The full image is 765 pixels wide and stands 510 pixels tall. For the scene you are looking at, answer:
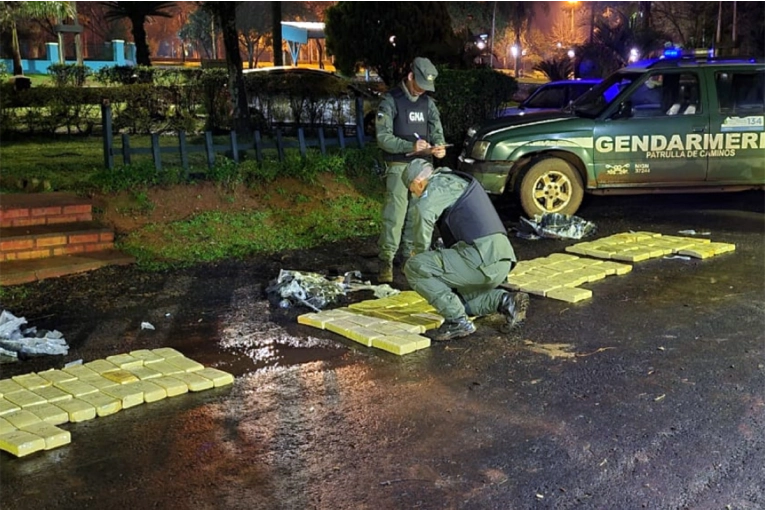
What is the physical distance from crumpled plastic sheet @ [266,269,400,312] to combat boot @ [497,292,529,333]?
1.31 m

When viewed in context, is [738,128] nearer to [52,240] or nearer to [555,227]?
[555,227]

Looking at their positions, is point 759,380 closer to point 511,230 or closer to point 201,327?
point 201,327

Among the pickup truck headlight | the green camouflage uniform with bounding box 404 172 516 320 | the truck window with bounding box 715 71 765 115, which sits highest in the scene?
the truck window with bounding box 715 71 765 115

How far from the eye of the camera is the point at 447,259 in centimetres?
552

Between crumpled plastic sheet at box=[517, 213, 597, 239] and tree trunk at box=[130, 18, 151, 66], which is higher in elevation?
tree trunk at box=[130, 18, 151, 66]

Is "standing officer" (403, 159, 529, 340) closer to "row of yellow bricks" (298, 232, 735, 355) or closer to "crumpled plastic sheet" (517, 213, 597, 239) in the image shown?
"row of yellow bricks" (298, 232, 735, 355)

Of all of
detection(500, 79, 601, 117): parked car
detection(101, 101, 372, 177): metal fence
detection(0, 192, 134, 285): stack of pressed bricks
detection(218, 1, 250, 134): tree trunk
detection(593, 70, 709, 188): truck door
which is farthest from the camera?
detection(500, 79, 601, 117): parked car

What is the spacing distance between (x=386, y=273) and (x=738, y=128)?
5.29 m

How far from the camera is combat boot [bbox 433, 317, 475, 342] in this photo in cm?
558

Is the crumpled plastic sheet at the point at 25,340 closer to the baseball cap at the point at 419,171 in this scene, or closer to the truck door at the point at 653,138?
the baseball cap at the point at 419,171

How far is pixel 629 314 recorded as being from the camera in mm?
6230

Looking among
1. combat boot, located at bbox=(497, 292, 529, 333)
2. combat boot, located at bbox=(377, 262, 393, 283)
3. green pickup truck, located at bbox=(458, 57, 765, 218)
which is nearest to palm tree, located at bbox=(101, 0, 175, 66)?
green pickup truck, located at bbox=(458, 57, 765, 218)

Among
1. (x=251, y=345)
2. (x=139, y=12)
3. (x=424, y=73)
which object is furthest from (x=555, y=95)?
(x=139, y=12)

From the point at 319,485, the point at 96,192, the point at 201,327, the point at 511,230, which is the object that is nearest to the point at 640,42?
the point at 511,230
